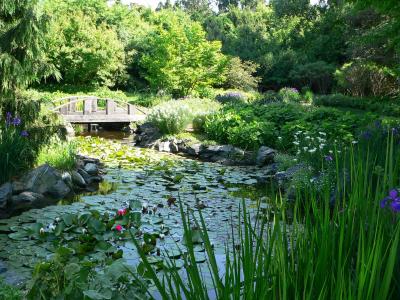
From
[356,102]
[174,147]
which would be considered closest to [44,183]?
[174,147]

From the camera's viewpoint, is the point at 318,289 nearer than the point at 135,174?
Yes

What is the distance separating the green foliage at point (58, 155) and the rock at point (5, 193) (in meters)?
1.10

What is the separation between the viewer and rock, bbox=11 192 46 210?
5977 millimetres

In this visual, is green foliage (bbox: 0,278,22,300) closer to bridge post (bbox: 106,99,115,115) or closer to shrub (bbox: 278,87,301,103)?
bridge post (bbox: 106,99,115,115)

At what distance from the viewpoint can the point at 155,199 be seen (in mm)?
6395

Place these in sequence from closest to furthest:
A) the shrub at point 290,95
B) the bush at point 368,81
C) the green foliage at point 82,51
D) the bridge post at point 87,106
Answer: the bridge post at point 87,106
the bush at point 368,81
the shrub at point 290,95
the green foliage at point 82,51

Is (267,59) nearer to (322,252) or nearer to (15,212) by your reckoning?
(15,212)

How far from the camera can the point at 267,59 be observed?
28781mm

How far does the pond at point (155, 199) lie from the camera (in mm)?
4180

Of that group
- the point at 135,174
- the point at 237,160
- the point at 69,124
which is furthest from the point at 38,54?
the point at 69,124

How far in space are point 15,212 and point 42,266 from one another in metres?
3.57

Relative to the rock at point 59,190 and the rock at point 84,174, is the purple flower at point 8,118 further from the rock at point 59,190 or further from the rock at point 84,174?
the rock at point 84,174

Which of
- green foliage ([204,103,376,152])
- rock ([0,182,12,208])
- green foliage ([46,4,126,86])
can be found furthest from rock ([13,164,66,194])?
green foliage ([46,4,126,86])

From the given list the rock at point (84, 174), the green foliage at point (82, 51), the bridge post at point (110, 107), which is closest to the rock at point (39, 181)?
the rock at point (84, 174)
